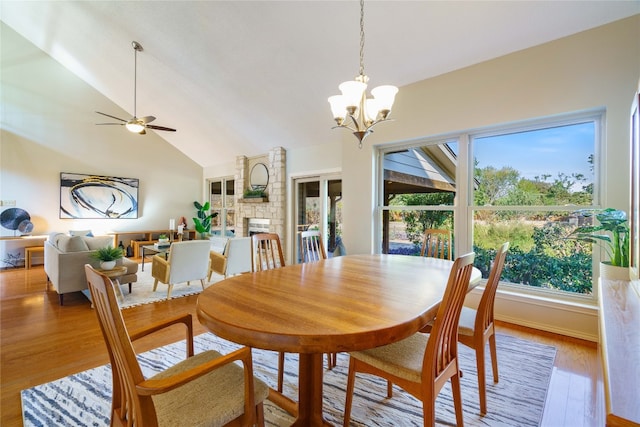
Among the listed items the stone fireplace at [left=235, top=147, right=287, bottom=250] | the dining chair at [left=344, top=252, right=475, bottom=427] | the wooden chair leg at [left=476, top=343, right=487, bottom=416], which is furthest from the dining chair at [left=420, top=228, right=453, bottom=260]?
the stone fireplace at [left=235, top=147, right=287, bottom=250]

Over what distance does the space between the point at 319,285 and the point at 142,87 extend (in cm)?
626

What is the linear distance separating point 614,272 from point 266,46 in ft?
13.3

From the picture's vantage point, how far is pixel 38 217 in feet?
19.5

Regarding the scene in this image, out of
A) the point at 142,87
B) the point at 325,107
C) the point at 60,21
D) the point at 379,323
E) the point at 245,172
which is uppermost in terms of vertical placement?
the point at 60,21

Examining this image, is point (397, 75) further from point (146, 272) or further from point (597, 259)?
point (146, 272)

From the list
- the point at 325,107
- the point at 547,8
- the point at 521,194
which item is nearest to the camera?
the point at 547,8

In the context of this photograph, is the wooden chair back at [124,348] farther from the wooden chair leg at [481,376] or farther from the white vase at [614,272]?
the white vase at [614,272]

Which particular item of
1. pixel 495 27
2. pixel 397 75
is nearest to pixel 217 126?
pixel 397 75

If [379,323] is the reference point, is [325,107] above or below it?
above

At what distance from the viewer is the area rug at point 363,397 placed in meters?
1.64

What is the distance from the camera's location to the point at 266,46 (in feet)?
11.7

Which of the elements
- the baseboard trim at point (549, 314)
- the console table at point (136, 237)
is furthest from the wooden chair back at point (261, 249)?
the console table at point (136, 237)

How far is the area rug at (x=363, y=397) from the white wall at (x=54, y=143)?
5.88 metres

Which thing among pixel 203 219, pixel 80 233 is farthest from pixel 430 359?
pixel 203 219
